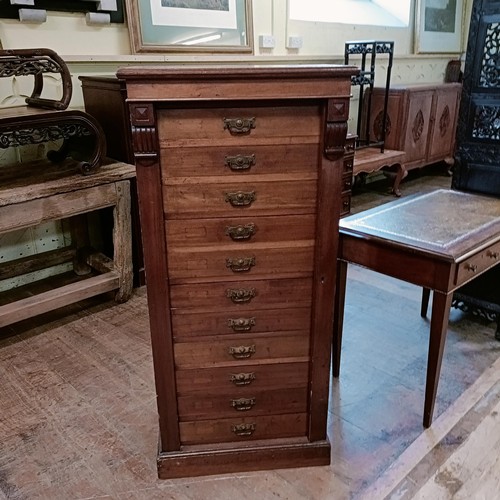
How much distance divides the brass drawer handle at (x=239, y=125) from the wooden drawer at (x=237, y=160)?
4 cm

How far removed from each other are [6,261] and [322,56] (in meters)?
2.68

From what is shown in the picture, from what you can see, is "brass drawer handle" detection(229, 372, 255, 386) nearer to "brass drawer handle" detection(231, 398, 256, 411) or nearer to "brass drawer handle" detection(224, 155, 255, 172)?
"brass drawer handle" detection(231, 398, 256, 411)

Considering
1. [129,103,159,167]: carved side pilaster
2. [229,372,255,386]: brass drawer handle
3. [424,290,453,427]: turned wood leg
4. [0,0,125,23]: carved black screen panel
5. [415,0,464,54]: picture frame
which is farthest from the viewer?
[415,0,464,54]: picture frame

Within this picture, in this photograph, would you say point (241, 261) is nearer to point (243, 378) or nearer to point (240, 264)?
point (240, 264)

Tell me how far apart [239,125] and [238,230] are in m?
0.26

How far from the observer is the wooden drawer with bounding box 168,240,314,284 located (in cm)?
127

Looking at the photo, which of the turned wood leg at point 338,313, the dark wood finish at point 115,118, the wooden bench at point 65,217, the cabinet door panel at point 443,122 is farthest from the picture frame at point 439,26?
the turned wood leg at point 338,313

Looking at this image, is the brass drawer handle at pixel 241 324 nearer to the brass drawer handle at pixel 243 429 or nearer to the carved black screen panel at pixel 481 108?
the brass drawer handle at pixel 243 429

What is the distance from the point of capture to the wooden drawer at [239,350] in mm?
1370

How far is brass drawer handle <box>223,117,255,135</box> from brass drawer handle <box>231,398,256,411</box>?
765 millimetres

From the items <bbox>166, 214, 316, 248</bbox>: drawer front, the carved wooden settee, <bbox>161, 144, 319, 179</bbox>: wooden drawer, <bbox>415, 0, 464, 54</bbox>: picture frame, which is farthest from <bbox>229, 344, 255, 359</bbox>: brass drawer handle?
<bbox>415, 0, 464, 54</bbox>: picture frame

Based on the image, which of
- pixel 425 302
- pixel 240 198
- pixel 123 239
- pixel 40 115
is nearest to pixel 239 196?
pixel 240 198

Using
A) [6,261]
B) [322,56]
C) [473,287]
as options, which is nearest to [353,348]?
[473,287]

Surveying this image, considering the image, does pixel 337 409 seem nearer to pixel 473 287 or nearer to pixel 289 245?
pixel 289 245
